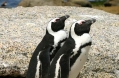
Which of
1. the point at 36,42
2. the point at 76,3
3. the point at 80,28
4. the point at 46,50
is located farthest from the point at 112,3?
the point at 46,50

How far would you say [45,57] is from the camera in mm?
4289

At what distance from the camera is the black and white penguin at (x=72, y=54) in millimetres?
4234

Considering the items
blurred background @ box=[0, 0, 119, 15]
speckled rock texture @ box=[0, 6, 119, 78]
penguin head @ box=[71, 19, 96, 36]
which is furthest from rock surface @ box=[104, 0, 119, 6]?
penguin head @ box=[71, 19, 96, 36]

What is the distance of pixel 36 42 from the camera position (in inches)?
222

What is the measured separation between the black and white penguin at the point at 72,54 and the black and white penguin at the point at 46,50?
12cm

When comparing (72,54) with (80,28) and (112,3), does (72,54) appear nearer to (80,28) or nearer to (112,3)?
(80,28)

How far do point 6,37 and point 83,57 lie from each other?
176 cm

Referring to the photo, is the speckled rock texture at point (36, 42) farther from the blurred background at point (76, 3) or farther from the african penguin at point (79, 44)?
the blurred background at point (76, 3)

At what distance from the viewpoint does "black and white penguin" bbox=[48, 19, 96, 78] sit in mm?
4234

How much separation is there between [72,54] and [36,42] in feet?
4.55

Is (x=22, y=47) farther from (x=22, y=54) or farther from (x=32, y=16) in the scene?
(x=32, y=16)

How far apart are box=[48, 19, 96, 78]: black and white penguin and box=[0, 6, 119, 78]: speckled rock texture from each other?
99cm

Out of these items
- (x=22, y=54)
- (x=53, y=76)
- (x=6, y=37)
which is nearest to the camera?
(x=53, y=76)

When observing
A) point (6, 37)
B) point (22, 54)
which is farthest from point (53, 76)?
point (6, 37)
